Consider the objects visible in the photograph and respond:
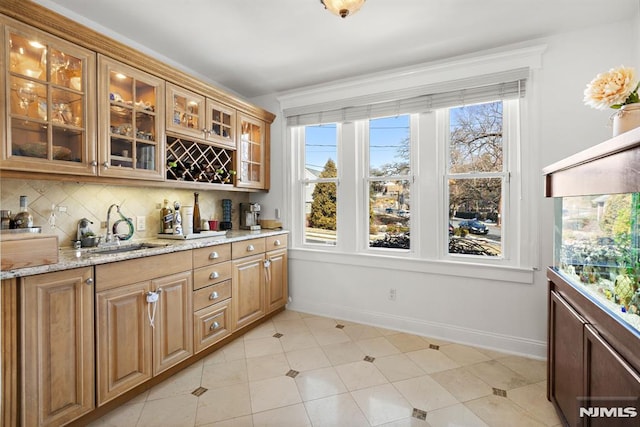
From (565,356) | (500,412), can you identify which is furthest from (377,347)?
(565,356)

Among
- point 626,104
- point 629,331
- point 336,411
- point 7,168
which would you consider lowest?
point 336,411

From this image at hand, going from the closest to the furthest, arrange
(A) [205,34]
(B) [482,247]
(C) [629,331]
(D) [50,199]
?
1. (C) [629,331]
2. (D) [50,199]
3. (A) [205,34]
4. (B) [482,247]

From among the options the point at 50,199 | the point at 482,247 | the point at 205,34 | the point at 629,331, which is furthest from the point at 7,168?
the point at 482,247

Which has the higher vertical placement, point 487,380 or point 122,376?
point 122,376

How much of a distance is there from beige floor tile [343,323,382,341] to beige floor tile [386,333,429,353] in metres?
0.15

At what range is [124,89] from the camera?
2076 mm

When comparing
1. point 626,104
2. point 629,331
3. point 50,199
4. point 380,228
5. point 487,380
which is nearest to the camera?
point 629,331

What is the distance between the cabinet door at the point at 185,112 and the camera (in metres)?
2.38

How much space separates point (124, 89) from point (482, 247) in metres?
3.21

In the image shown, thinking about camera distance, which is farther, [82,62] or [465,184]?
[465,184]

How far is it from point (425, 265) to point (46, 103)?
3.08 metres

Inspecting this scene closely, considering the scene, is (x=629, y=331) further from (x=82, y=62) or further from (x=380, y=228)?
(x=82, y=62)

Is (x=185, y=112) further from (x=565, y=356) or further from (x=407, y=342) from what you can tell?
(x=565, y=356)

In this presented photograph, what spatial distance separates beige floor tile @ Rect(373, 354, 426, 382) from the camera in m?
2.18
